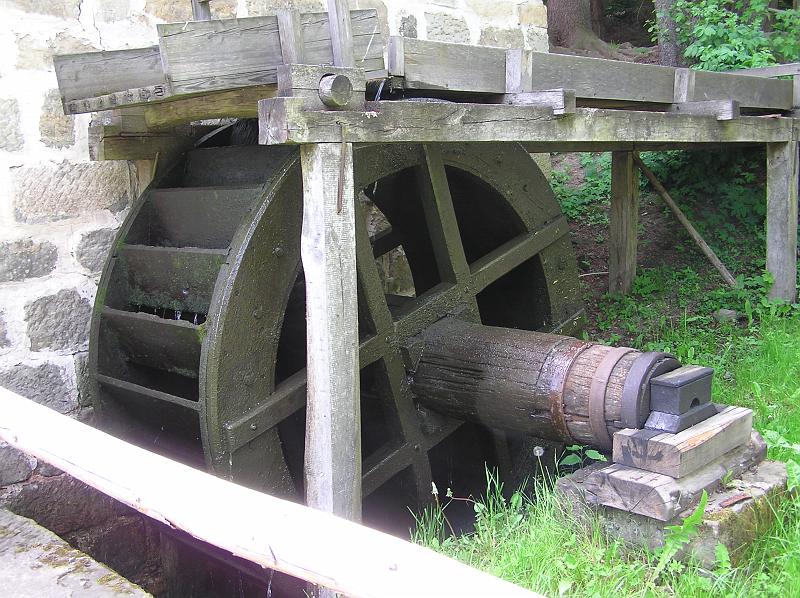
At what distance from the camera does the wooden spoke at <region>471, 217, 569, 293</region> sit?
13.0 ft

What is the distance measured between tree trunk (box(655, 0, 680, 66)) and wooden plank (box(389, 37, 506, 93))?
456 cm

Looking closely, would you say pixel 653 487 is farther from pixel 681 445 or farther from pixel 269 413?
pixel 269 413

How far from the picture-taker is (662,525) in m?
2.48

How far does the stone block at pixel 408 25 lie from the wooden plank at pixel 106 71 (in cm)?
208

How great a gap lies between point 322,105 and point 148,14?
187 cm

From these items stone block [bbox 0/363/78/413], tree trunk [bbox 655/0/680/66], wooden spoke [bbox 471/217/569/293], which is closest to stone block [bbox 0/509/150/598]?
stone block [bbox 0/363/78/413]

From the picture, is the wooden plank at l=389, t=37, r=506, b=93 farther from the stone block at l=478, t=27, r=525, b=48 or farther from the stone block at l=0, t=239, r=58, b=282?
the stone block at l=478, t=27, r=525, b=48

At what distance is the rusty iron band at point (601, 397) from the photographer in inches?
116

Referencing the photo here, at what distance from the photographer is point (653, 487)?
2480mm

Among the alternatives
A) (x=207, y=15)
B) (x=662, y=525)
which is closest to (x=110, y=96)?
(x=207, y=15)

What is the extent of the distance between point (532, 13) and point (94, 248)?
139 inches

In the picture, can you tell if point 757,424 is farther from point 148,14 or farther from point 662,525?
point 148,14

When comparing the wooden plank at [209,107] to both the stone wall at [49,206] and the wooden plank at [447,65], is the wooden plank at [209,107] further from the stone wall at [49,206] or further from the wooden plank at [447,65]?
the wooden plank at [447,65]

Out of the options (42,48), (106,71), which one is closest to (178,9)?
(42,48)
